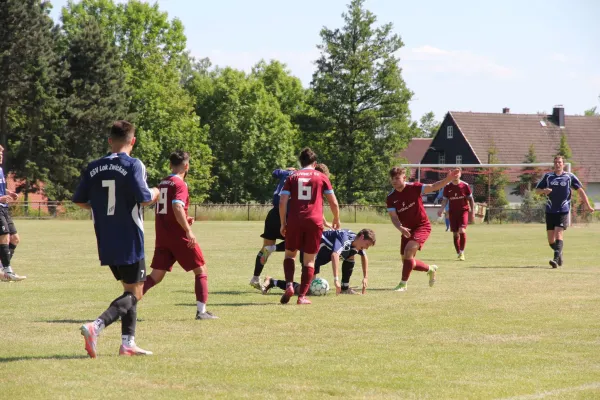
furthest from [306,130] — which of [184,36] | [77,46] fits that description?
[77,46]

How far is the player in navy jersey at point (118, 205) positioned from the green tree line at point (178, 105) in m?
50.1

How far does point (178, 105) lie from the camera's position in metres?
77.1

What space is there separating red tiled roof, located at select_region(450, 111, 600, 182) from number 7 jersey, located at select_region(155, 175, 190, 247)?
71229mm

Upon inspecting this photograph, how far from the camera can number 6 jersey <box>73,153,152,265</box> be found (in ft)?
25.6

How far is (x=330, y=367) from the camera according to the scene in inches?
294

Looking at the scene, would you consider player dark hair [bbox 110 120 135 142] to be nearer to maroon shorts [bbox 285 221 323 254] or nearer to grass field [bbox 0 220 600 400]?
grass field [bbox 0 220 600 400]

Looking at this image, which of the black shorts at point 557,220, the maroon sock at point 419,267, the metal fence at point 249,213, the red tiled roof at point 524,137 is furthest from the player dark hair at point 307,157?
the red tiled roof at point 524,137

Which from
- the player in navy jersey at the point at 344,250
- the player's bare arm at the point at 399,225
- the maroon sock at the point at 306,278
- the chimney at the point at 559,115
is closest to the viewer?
the maroon sock at the point at 306,278

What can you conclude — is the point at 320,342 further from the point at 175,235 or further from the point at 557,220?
the point at 557,220

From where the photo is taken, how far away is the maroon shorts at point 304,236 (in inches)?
473

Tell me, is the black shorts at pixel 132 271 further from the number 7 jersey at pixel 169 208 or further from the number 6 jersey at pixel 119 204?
the number 7 jersey at pixel 169 208

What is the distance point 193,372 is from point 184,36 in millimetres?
76835

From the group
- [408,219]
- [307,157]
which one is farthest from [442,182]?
[307,157]

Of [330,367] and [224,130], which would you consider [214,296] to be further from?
[224,130]
